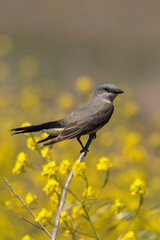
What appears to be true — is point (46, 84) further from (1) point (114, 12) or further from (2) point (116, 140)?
(1) point (114, 12)

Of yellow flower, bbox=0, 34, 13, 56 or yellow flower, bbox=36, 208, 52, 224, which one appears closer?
yellow flower, bbox=36, 208, 52, 224

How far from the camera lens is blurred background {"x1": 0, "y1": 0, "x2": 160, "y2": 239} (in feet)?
18.8

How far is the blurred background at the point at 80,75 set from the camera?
5734 mm

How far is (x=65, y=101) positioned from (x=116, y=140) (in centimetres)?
104

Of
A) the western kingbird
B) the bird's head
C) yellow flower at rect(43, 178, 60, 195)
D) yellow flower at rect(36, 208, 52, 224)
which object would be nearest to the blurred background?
yellow flower at rect(36, 208, 52, 224)

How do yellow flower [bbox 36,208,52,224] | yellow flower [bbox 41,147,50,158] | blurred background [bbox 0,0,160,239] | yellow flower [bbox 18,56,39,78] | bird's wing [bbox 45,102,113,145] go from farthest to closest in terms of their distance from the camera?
yellow flower [bbox 18,56,39,78], blurred background [bbox 0,0,160,239], bird's wing [bbox 45,102,113,145], yellow flower [bbox 41,147,50,158], yellow flower [bbox 36,208,52,224]

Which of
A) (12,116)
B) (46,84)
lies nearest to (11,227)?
(12,116)

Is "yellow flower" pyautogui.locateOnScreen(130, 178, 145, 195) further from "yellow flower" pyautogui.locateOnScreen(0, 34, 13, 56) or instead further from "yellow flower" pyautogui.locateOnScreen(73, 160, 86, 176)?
"yellow flower" pyautogui.locateOnScreen(0, 34, 13, 56)

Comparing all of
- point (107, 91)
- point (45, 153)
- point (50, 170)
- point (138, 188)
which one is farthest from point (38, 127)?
point (138, 188)

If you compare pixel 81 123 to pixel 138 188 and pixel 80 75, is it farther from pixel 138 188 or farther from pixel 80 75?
pixel 80 75

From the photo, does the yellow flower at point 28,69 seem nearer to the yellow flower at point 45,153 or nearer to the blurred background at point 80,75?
the blurred background at point 80,75

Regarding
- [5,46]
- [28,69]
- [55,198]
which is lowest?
[55,198]

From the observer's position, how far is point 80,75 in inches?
519

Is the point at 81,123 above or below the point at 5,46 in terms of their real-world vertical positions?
below
